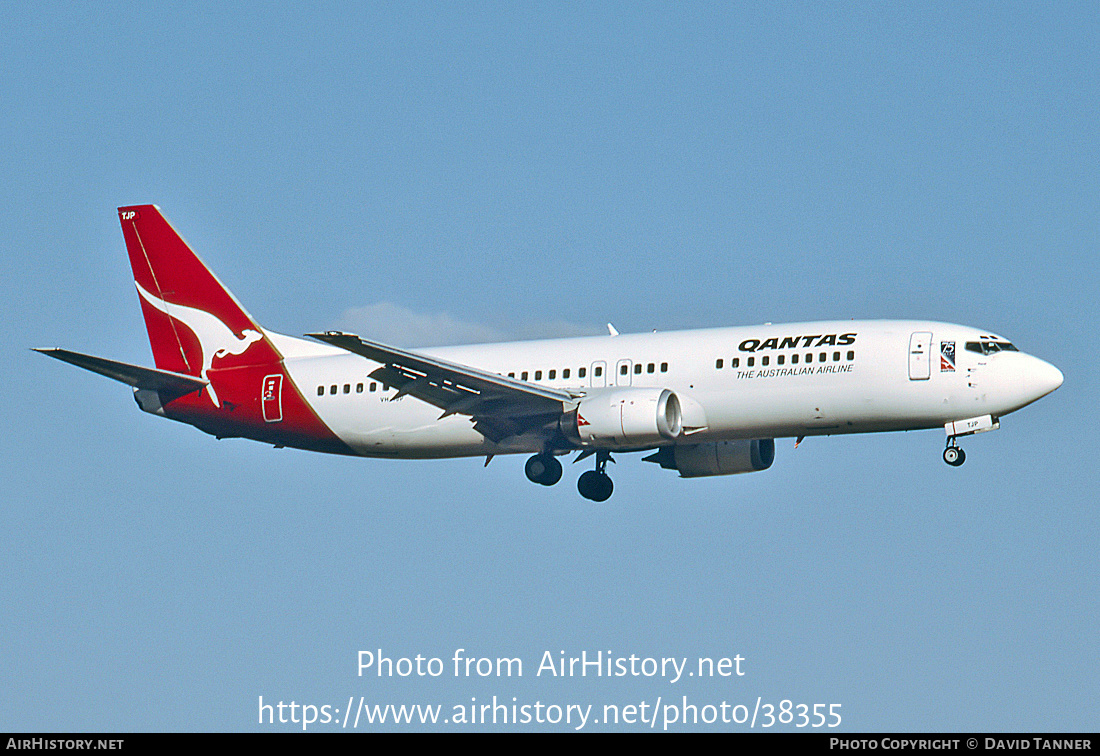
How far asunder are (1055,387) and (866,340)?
5.36 metres

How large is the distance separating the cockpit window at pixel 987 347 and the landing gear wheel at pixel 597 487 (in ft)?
40.7

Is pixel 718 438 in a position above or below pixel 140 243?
below

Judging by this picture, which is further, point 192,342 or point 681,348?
point 192,342

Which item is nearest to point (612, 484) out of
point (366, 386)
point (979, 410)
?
point (366, 386)

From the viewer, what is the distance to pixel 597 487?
53.4 m

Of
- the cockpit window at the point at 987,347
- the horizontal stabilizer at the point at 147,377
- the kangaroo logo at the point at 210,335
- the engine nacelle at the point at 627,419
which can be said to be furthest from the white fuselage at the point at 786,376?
the horizontal stabilizer at the point at 147,377

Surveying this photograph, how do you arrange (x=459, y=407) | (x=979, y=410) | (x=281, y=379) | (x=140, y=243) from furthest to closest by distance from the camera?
(x=140, y=243) → (x=281, y=379) → (x=459, y=407) → (x=979, y=410)

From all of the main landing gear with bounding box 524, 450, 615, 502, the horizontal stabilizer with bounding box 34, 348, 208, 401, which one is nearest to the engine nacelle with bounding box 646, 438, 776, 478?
the main landing gear with bounding box 524, 450, 615, 502

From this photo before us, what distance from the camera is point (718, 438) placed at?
49531 mm

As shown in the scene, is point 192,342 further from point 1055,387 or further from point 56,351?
point 1055,387

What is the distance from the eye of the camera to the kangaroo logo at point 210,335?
56406 millimetres

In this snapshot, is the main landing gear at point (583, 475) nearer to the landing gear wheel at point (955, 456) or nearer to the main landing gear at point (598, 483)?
the main landing gear at point (598, 483)

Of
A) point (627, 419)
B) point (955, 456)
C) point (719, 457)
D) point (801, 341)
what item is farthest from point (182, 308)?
point (955, 456)

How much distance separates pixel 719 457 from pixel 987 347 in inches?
394
